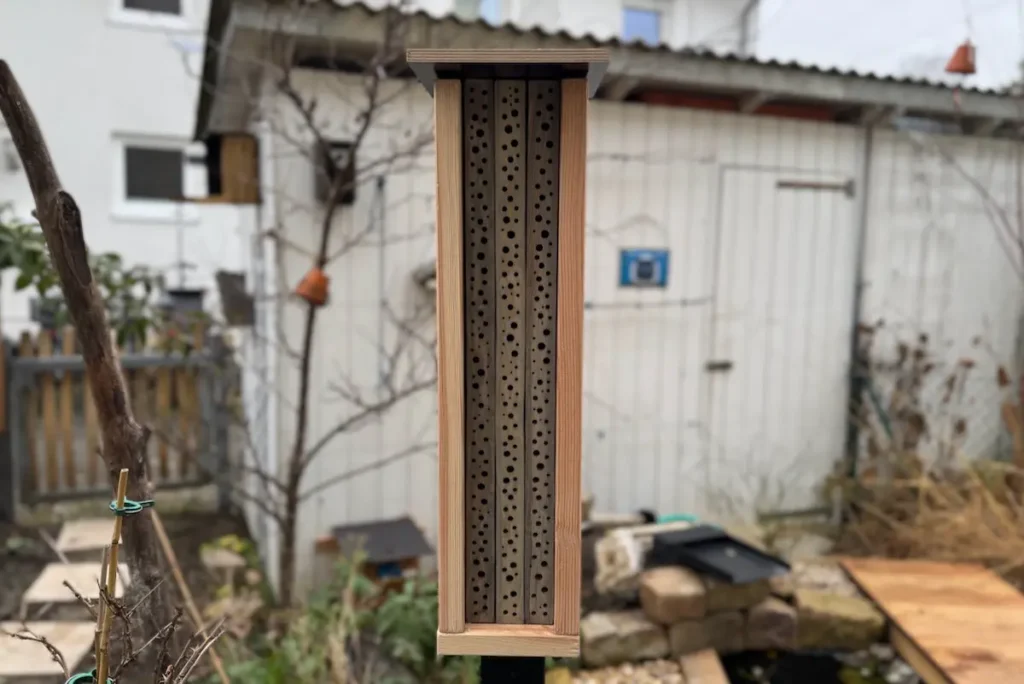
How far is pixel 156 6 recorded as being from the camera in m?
9.36

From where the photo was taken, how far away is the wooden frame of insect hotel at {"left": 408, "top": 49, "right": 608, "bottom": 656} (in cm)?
140

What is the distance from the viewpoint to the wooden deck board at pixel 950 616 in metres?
3.01

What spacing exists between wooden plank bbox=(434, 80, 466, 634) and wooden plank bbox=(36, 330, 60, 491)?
4688 millimetres

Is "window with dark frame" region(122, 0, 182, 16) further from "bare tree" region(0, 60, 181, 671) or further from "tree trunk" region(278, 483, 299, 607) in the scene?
"bare tree" region(0, 60, 181, 671)

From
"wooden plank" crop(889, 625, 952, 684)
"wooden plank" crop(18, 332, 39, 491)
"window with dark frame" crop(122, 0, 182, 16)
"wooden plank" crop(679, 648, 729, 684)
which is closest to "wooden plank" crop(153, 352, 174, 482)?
"wooden plank" crop(18, 332, 39, 491)

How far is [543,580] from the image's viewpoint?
1505 millimetres

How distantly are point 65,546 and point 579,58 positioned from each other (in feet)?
13.9

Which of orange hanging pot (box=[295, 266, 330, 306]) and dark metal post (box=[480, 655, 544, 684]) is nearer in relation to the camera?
dark metal post (box=[480, 655, 544, 684])

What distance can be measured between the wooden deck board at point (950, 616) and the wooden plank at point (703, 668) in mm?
849

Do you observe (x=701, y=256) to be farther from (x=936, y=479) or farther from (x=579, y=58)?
(x=579, y=58)

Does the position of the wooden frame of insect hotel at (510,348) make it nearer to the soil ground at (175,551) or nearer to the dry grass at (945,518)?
the soil ground at (175,551)

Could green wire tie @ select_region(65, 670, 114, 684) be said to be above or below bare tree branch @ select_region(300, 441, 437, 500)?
above

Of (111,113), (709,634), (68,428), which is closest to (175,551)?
Result: (68,428)

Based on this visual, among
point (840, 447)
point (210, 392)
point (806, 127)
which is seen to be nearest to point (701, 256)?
point (806, 127)
